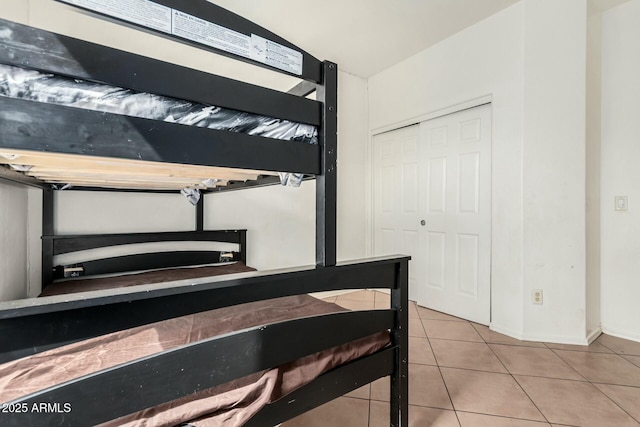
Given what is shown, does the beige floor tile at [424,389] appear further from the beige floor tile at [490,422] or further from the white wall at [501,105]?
the white wall at [501,105]

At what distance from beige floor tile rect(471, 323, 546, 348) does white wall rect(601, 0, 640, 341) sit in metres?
0.73

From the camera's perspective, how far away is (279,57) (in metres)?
0.91

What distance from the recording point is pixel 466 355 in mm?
1997

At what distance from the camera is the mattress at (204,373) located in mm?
734

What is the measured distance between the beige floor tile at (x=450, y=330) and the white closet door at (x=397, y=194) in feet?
1.84

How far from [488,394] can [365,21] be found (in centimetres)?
275

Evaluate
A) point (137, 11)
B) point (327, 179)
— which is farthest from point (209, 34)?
point (327, 179)

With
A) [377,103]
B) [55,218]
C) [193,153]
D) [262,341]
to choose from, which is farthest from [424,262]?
[55,218]

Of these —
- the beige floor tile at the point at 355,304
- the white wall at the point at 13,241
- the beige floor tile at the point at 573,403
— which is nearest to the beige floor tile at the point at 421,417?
the beige floor tile at the point at 573,403

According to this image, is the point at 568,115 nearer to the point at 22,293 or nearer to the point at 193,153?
the point at 193,153

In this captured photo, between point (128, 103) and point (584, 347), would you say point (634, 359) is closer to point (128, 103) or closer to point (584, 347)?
point (584, 347)

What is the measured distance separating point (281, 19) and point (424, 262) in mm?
2525

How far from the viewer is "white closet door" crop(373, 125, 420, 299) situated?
311 cm

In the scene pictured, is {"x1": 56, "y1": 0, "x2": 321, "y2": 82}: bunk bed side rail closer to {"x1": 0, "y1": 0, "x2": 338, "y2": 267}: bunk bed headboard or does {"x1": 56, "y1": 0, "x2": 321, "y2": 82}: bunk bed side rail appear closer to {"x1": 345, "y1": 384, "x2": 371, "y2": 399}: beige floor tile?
{"x1": 0, "y1": 0, "x2": 338, "y2": 267}: bunk bed headboard
